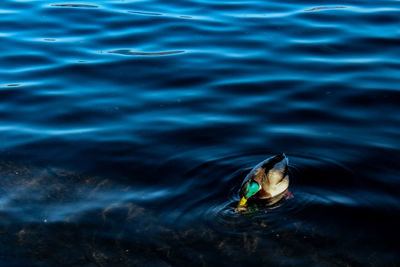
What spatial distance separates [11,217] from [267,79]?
17.2 feet

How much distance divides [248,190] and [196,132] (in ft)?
6.69

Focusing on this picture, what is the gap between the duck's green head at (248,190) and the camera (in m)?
6.45

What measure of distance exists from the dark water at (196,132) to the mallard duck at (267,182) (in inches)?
7.0

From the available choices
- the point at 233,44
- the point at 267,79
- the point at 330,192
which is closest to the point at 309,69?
the point at 267,79

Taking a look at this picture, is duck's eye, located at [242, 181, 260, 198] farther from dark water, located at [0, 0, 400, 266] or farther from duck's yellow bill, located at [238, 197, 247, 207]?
dark water, located at [0, 0, 400, 266]

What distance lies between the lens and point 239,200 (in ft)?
21.7

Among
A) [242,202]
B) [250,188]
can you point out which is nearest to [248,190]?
[250,188]

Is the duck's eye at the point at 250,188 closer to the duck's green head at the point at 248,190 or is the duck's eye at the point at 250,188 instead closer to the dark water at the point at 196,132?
the duck's green head at the point at 248,190

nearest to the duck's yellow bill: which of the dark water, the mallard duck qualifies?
the mallard duck

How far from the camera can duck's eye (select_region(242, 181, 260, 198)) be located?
648cm

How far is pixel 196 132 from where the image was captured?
8320 millimetres

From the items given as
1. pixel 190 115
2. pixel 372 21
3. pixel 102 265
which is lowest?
pixel 102 265

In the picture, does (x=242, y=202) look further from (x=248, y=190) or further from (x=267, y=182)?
(x=267, y=182)

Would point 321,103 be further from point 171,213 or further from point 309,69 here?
point 171,213
